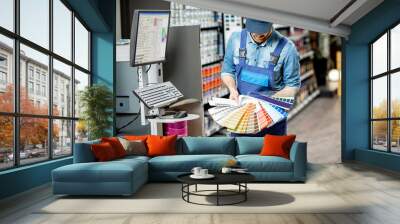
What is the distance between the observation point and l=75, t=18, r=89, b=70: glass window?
8.02 metres

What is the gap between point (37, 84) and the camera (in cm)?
625

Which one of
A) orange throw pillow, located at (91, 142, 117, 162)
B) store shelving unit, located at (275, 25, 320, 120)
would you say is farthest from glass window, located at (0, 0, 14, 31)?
store shelving unit, located at (275, 25, 320, 120)

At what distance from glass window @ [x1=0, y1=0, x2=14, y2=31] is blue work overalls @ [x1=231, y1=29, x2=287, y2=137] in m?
4.23

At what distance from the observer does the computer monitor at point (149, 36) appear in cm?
783

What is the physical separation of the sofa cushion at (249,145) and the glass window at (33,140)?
2769mm

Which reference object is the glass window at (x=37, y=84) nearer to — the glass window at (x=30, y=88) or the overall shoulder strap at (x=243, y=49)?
the glass window at (x=30, y=88)

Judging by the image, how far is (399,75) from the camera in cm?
797

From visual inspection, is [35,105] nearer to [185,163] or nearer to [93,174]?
[93,174]

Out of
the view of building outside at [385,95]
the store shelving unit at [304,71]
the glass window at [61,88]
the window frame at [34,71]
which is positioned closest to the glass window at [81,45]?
the window frame at [34,71]

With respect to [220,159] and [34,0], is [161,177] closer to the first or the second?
[220,159]

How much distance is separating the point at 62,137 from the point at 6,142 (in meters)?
1.96

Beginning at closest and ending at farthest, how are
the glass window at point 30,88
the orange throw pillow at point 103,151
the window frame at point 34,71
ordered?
the window frame at point 34,71
the orange throw pillow at point 103,151
the glass window at point 30,88

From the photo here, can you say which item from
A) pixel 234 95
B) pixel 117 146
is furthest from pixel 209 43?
pixel 117 146

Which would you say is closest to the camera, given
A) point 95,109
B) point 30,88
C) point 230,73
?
point 30,88
